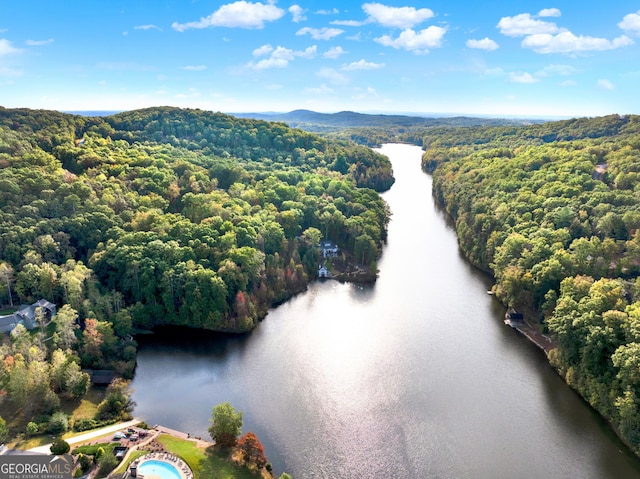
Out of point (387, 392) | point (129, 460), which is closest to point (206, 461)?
point (129, 460)

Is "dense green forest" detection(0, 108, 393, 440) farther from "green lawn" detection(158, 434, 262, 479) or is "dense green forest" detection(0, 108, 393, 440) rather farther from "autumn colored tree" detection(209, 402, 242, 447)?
"autumn colored tree" detection(209, 402, 242, 447)

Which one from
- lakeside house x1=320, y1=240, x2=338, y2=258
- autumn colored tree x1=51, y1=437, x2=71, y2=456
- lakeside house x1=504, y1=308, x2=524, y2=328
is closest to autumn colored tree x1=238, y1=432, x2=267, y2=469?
autumn colored tree x1=51, y1=437, x2=71, y2=456

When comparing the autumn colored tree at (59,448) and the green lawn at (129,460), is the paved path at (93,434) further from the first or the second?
the green lawn at (129,460)

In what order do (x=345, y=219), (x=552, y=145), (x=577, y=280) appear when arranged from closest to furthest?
(x=577, y=280)
(x=345, y=219)
(x=552, y=145)

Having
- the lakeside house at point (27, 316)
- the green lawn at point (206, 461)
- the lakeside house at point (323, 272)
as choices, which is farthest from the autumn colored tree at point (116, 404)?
the lakeside house at point (323, 272)

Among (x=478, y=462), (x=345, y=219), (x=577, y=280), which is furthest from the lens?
(x=345, y=219)

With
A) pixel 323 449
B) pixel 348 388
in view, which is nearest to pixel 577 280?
pixel 348 388

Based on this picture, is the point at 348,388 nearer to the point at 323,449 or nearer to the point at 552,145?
the point at 323,449

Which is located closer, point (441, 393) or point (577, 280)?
point (441, 393)
